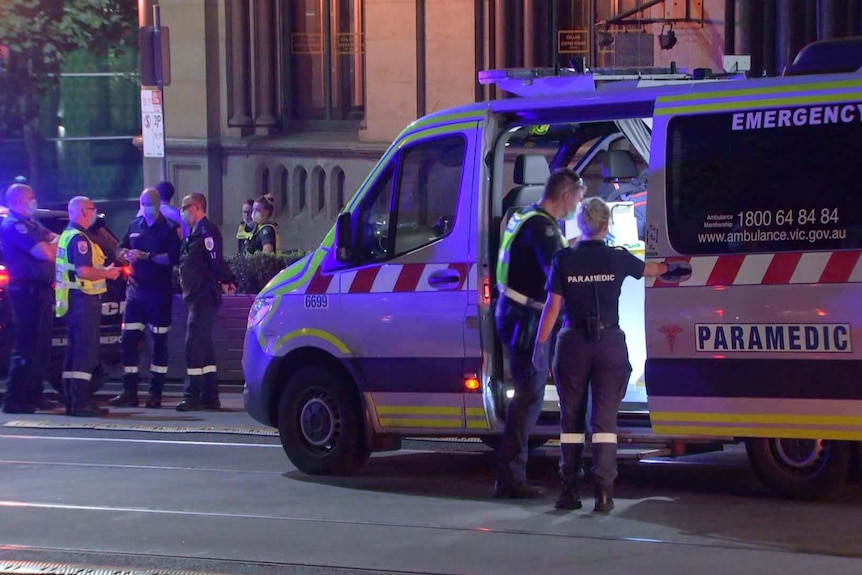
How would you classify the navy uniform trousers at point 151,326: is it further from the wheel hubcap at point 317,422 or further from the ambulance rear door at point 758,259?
the ambulance rear door at point 758,259

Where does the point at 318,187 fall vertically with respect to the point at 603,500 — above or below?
above

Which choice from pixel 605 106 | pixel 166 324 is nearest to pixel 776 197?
pixel 605 106

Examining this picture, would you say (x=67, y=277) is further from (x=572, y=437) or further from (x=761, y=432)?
(x=761, y=432)

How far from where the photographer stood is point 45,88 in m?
30.8

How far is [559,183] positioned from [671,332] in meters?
0.99

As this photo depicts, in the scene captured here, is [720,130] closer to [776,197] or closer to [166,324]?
[776,197]

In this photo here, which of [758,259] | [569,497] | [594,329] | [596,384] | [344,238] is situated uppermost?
[344,238]

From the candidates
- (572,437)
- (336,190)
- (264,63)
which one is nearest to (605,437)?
(572,437)

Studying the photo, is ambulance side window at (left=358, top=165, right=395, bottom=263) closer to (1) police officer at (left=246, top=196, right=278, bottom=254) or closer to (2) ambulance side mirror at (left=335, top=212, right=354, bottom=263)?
(2) ambulance side mirror at (left=335, top=212, right=354, bottom=263)

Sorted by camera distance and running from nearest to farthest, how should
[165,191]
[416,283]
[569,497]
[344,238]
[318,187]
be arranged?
[569,497]
[416,283]
[344,238]
[165,191]
[318,187]

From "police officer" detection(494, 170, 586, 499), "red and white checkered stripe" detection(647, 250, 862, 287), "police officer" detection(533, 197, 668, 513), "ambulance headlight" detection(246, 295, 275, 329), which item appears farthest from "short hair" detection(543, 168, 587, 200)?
"ambulance headlight" detection(246, 295, 275, 329)

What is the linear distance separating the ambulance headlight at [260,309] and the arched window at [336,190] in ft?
36.3

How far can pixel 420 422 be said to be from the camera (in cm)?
873

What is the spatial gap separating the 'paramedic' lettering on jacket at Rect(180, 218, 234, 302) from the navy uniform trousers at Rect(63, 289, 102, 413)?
79 centimetres
